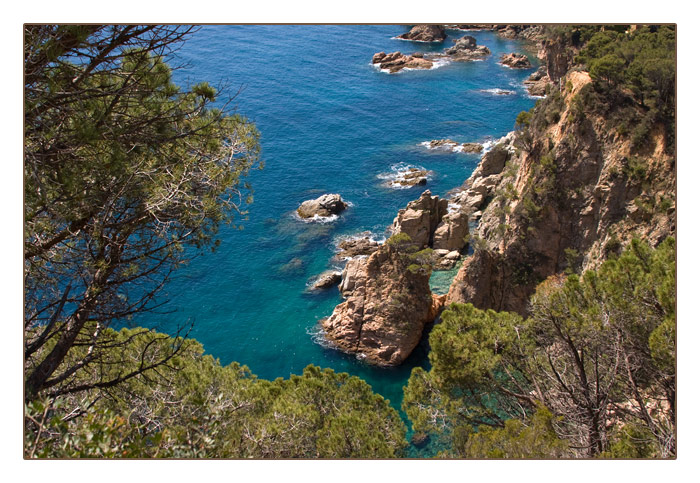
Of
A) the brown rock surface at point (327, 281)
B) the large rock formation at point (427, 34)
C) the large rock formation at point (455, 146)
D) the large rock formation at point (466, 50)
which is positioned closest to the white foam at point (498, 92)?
the large rock formation at point (466, 50)

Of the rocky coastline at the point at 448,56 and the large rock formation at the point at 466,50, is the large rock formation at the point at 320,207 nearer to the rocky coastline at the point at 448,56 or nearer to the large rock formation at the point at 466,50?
the rocky coastline at the point at 448,56

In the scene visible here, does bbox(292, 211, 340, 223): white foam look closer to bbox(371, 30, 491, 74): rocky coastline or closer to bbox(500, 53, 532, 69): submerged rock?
bbox(371, 30, 491, 74): rocky coastline

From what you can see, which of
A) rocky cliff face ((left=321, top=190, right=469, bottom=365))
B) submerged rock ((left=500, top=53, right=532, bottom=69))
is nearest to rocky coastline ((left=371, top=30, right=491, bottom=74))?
submerged rock ((left=500, top=53, right=532, bottom=69))

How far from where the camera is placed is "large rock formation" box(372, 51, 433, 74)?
41.8 m

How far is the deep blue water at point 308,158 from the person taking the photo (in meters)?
21.8

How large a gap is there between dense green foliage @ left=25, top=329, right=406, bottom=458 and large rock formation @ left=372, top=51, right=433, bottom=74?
34178 mm

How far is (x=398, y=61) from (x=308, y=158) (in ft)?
53.6

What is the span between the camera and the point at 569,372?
338 inches

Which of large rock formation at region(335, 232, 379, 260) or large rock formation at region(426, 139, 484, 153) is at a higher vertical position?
large rock formation at region(426, 139, 484, 153)

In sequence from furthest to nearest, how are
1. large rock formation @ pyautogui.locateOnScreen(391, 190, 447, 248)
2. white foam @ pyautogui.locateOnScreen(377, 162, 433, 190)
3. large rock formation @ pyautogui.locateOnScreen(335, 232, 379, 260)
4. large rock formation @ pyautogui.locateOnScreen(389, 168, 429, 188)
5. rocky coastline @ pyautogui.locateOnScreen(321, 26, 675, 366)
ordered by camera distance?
large rock formation @ pyautogui.locateOnScreen(389, 168, 429, 188) < white foam @ pyautogui.locateOnScreen(377, 162, 433, 190) < large rock formation @ pyautogui.locateOnScreen(335, 232, 379, 260) < large rock formation @ pyautogui.locateOnScreen(391, 190, 447, 248) < rocky coastline @ pyautogui.locateOnScreen(321, 26, 675, 366)

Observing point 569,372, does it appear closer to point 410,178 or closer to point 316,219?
point 316,219

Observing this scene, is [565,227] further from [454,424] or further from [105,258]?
[105,258]

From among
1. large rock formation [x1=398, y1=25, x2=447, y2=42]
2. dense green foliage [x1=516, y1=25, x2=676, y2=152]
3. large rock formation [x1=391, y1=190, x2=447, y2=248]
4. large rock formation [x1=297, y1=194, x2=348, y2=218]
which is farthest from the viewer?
large rock formation [x1=398, y1=25, x2=447, y2=42]

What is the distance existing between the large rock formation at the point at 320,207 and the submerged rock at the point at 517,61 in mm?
26149
